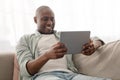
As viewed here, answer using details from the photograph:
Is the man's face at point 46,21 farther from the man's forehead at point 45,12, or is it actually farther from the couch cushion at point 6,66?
the couch cushion at point 6,66

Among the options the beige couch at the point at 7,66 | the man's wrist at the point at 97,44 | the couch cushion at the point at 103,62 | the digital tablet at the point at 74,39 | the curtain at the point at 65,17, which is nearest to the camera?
the digital tablet at the point at 74,39

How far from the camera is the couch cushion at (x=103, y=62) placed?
160 cm

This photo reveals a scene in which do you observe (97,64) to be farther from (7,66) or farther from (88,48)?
(7,66)

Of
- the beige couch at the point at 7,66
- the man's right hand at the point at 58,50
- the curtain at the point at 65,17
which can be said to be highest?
the curtain at the point at 65,17

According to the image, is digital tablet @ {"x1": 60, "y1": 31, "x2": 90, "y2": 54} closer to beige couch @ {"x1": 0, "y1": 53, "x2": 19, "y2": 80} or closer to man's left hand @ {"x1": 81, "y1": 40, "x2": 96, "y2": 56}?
man's left hand @ {"x1": 81, "y1": 40, "x2": 96, "y2": 56}

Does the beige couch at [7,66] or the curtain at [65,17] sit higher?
the curtain at [65,17]

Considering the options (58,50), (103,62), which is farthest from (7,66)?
(103,62)

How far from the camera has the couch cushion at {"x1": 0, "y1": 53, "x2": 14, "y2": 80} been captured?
78.0 inches

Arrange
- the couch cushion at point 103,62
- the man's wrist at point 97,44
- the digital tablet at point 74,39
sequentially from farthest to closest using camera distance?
1. the man's wrist at point 97,44
2. the couch cushion at point 103,62
3. the digital tablet at point 74,39

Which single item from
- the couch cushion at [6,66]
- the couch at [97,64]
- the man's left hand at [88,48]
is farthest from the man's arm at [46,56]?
the couch cushion at [6,66]

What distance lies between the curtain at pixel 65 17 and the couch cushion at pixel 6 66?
33 cm

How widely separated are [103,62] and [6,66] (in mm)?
826

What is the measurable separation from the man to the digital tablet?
4cm

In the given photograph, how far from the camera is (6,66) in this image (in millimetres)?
1994
